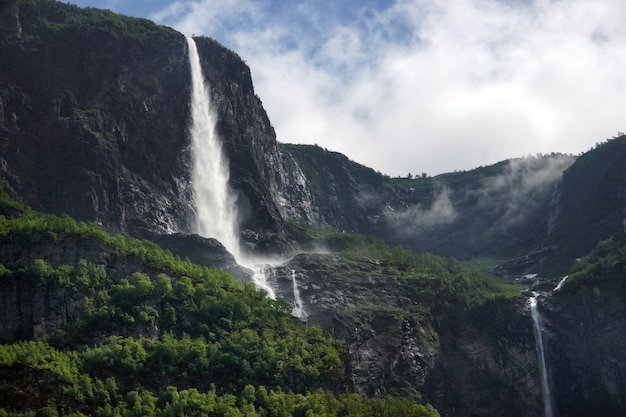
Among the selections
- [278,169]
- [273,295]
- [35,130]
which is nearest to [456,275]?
[273,295]

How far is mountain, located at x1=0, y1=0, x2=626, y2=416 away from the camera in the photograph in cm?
9650

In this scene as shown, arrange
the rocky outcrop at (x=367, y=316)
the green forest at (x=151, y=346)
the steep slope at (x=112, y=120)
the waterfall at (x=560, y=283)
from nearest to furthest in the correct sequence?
the green forest at (x=151, y=346)
the rocky outcrop at (x=367, y=316)
the steep slope at (x=112, y=120)
the waterfall at (x=560, y=283)

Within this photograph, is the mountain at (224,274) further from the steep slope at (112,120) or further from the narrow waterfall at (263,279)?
the narrow waterfall at (263,279)

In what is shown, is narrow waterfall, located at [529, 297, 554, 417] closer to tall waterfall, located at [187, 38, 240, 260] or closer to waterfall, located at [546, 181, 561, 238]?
waterfall, located at [546, 181, 561, 238]

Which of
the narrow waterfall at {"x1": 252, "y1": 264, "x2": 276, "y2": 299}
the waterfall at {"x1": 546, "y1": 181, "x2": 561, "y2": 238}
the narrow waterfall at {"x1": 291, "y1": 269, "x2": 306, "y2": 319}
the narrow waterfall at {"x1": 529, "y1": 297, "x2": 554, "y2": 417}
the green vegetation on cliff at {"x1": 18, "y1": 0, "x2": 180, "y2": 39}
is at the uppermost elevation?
the green vegetation on cliff at {"x1": 18, "y1": 0, "x2": 180, "y2": 39}

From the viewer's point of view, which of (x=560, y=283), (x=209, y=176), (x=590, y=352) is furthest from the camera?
(x=209, y=176)

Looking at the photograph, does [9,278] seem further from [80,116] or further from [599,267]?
[599,267]

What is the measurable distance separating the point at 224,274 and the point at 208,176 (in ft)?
102

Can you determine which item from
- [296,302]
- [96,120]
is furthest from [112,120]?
[296,302]

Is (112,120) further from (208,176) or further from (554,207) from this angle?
(554,207)

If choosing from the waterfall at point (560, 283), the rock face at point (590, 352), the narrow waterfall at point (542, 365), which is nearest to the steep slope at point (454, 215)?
the waterfall at point (560, 283)

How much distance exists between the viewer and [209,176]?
14862cm

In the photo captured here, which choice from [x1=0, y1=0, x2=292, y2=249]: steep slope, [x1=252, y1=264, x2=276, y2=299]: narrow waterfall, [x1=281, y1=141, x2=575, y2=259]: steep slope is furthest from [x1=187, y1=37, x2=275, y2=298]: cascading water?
[x1=281, y1=141, x2=575, y2=259]: steep slope

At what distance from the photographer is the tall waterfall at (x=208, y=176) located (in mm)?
145000
